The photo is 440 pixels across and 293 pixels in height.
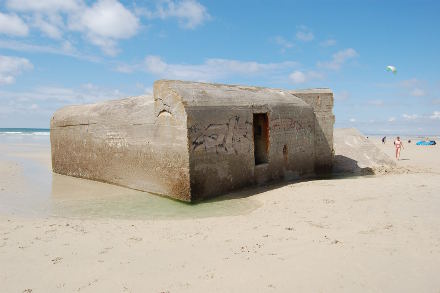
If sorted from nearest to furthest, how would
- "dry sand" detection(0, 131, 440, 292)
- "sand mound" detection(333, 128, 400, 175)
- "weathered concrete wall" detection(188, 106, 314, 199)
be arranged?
"dry sand" detection(0, 131, 440, 292), "weathered concrete wall" detection(188, 106, 314, 199), "sand mound" detection(333, 128, 400, 175)

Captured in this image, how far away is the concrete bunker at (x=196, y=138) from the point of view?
6395 mm

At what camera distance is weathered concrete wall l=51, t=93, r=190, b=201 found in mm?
6414

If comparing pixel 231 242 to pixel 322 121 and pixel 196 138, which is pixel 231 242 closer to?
pixel 196 138

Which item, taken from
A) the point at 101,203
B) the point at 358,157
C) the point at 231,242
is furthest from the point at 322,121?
the point at 231,242

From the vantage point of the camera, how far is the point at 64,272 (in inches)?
129

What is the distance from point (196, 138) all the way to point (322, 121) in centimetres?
480

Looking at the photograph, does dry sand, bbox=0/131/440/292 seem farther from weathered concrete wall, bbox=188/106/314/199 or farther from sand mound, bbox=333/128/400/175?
sand mound, bbox=333/128/400/175

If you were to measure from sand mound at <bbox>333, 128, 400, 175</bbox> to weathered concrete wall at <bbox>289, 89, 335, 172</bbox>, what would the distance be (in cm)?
84

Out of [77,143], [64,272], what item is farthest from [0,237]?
[77,143]

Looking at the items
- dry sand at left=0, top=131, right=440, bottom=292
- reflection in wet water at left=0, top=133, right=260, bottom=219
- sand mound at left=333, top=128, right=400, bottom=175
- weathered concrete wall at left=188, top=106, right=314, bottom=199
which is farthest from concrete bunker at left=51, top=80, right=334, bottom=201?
sand mound at left=333, top=128, right=400, bottom=175

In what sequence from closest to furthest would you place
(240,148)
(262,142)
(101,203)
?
(101,203)
(240,148)
(262,142)

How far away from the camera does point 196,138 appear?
6.32 meters

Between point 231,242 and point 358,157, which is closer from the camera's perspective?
point 231,242

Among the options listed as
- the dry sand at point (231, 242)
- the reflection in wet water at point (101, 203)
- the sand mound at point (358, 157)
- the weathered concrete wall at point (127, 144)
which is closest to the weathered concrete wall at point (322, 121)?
the sand mound at point (358, 157)
